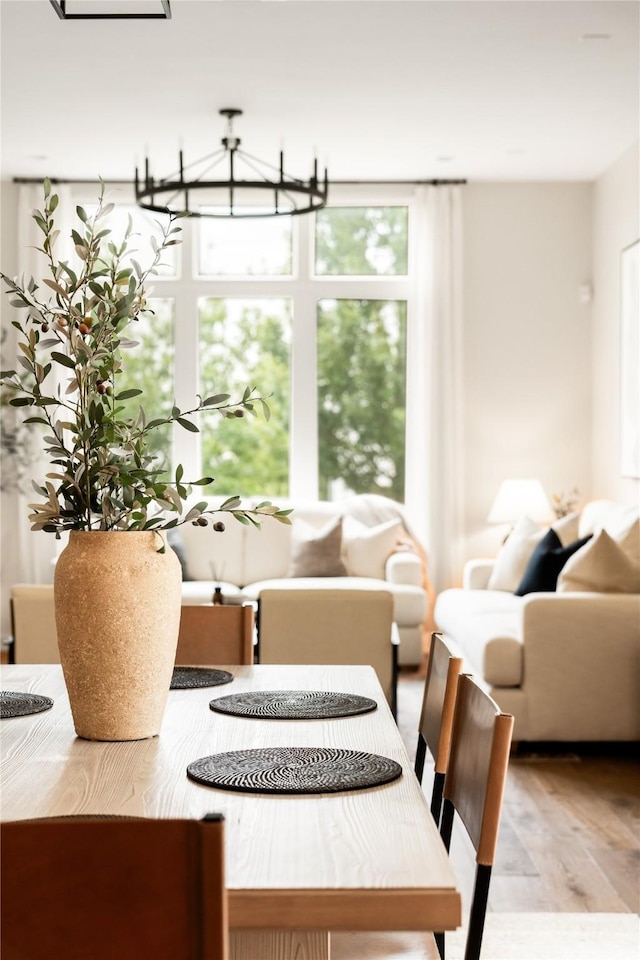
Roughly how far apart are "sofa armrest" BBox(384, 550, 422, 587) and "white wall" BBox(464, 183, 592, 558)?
0.80 meters

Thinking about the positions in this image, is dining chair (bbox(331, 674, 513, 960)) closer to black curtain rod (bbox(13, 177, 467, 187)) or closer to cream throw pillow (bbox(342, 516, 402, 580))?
cream throw pillow (bbox(342, 516, 402, 580))

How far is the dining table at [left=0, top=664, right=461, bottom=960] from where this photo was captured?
1.16m

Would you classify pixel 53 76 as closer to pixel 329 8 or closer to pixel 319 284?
pixel 329 8

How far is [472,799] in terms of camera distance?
1.63 metres

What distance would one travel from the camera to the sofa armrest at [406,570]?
22.4 ft

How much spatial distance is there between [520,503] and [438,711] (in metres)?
5.03

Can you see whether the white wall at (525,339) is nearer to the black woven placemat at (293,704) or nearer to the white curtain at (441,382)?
the white curtain at (441,382)

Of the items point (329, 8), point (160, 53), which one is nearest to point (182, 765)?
point (329, 8)

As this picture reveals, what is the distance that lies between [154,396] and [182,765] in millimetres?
6257

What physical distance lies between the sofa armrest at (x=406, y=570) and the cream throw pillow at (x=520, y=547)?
0.46 m

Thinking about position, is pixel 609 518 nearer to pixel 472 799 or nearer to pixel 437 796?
pixel 437 796

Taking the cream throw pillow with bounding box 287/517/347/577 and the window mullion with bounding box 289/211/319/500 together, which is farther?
the window mullion with bounding box 289/211/319/500

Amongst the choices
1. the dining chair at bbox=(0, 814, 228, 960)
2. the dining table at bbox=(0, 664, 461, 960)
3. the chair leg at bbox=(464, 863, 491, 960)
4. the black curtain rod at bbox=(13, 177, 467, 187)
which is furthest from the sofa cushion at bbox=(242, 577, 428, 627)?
the dining chair at bbox=(0, 814, 228, 960)

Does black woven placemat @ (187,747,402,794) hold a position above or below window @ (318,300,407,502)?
below
